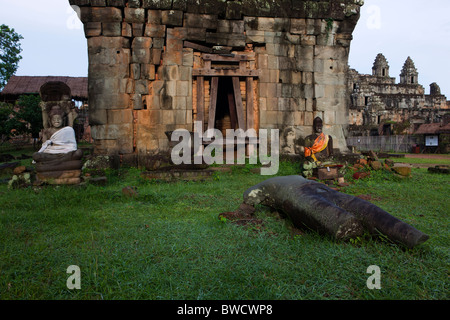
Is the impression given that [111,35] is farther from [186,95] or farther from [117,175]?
[117,175]

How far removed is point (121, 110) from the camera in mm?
8555

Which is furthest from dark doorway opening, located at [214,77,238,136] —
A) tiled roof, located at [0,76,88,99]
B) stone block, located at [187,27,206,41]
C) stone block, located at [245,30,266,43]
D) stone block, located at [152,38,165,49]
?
tiled roof, located at [0,76,88,99]

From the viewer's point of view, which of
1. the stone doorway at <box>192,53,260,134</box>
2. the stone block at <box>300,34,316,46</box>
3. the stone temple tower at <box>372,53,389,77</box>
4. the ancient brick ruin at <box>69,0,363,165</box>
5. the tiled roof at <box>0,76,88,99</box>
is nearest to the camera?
the ancient brick ruin at <box>69,0,363,165</box>

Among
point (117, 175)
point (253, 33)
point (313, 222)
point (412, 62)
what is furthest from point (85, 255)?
point (412, 62)

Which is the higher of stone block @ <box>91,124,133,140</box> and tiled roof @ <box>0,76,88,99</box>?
tiled roof @ <box>0,76,88,99</box>

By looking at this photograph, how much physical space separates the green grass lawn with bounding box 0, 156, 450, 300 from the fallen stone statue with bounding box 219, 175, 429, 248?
13 centimetres

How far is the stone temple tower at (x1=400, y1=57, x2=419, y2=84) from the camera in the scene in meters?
33.9

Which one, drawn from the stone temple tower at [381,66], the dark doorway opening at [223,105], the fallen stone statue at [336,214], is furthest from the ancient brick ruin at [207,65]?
the stone temple tower at [381,66]

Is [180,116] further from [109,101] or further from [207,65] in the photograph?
[109,101]

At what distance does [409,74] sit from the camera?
3403 cm

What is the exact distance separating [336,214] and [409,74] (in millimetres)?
39560

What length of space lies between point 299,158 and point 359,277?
7466 millimetres

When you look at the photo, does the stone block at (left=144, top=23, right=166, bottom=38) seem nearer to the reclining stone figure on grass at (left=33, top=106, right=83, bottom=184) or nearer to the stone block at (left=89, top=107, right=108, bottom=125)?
the stone block at (left=89, top=107, right=108, bottom=125)

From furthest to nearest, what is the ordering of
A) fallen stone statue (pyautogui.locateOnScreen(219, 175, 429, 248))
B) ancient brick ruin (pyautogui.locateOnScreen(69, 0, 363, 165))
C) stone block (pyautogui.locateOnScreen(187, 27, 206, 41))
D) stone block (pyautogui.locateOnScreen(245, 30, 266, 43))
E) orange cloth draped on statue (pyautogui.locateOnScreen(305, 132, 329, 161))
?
stone block (pyautogui.locateOnScreen(245, 30, 266, 43)) → stone block (pyautogui.locateOnScreen(187, 27, 206, 41)) → ancient brick ruin (pyautogui.locateOnScreen(69, 0, 363, 165)) → orange cloth draped on statue (pyautogui.locateOnScreen(305, 132, 329, 161)) → fallen stone statue (pyautogui.locateOnScreen(219, 175, 429, 248))
